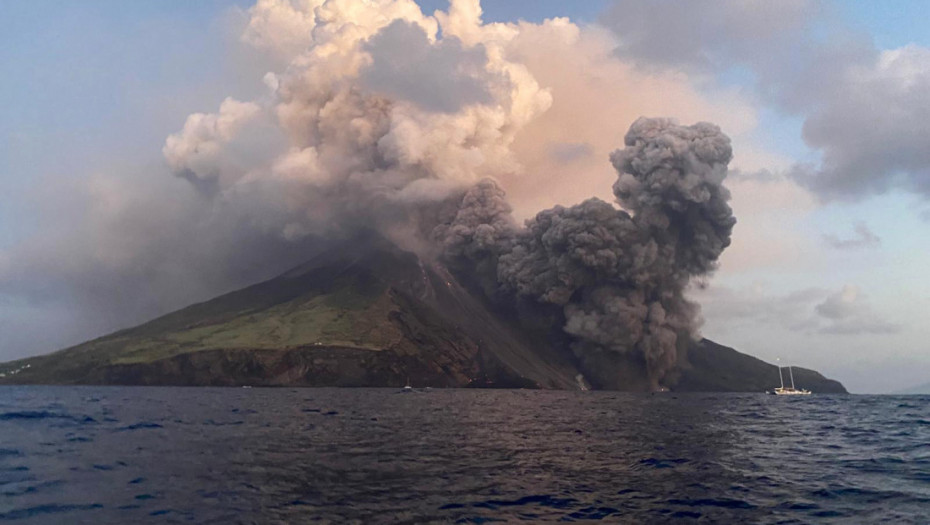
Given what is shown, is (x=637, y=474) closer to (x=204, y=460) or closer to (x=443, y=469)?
(x=443, y=469)

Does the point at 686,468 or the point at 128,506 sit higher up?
the point at 128,506

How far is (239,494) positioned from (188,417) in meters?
42.5

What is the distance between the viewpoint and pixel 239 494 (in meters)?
23.8

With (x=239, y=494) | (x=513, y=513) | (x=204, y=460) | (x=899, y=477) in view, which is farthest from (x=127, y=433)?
(x=899, y=477)

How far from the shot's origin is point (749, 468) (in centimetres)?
3309

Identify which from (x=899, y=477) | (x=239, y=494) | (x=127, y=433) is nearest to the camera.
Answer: (x=239, y=494)

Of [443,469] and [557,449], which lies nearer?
[443,469]

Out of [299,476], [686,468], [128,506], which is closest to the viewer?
[128,506]

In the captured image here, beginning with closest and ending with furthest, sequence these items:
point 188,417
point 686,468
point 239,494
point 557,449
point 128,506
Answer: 1. point 128,506
2. point 239,494
3. point 686,468
4. point 557,449
5. point 188,417

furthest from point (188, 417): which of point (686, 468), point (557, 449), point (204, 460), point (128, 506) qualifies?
point (686, 468)

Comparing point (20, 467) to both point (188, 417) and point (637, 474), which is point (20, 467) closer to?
point (637, 474)

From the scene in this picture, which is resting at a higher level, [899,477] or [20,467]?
[20,467]

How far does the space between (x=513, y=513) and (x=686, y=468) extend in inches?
576

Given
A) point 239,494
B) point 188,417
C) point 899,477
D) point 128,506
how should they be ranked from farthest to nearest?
point 188,417, point 899,477, point 239,494, point 128,506
